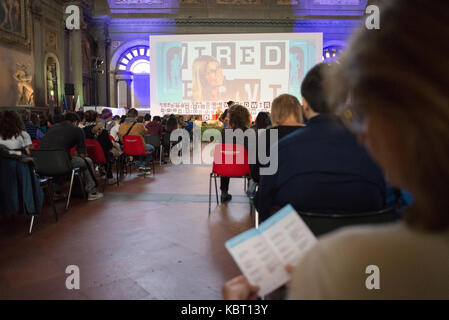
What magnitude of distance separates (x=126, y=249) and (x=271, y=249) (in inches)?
101

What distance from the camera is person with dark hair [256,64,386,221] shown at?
1.46m

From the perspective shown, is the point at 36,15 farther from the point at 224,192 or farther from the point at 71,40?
the point at 224,192

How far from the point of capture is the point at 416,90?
43 centimetres

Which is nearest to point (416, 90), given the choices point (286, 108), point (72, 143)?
point (286, 108)

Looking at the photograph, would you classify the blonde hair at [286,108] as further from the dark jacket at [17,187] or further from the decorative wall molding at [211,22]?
the decorative wall molding at [211,22]

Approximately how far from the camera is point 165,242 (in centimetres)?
331

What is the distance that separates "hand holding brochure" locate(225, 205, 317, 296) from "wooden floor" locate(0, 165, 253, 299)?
5.13 feet

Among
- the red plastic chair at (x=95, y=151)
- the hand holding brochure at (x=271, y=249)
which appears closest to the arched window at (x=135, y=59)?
the red plastic chair at (x=95, y=151)

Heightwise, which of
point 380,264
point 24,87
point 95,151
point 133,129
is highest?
point 24,87

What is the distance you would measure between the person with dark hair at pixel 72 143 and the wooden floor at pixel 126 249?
12.7 inches

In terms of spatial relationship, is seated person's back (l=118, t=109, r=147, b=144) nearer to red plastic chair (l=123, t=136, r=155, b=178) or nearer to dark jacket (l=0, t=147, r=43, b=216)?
red plastic chair (l=123, t=136, r=155, b=178)

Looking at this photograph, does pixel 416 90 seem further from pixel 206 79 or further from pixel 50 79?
pixel 50 79

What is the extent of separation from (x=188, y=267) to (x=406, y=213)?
2427mm
